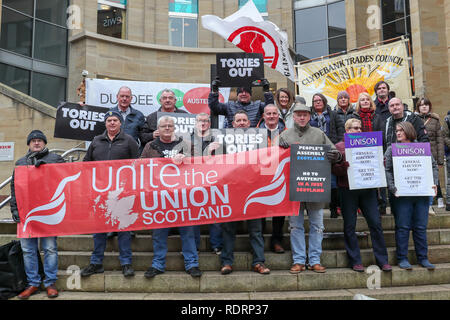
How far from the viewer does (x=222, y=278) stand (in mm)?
5090

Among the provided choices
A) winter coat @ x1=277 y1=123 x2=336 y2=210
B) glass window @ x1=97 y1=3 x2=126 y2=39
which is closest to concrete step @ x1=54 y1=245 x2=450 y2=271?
winter coat @ x1=277 y1=123 x2=336 y2=210

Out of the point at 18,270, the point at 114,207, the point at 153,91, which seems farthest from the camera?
the point at 153,91

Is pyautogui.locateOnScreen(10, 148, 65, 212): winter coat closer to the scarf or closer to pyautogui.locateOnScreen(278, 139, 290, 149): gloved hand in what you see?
pyautogui.locateOnScreen(278, 139, 290, 149): gloved hand

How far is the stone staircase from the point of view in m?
4.89

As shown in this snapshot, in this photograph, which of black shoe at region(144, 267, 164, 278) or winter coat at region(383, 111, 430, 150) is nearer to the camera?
black shoe at region(144, 267, 164, 278)

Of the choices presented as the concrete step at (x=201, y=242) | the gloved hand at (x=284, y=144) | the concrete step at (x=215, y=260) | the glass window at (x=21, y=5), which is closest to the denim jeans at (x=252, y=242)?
the concrete step at (x=215, y=260)

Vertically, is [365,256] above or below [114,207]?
below

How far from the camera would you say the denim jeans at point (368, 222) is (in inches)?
209

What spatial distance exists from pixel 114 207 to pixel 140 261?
92 centimetres

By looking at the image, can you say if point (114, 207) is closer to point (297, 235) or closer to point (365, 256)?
point (297, 235)

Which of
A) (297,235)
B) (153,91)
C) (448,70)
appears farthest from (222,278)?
(448,70)

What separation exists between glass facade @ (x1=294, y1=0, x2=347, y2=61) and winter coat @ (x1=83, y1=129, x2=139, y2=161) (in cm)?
1602

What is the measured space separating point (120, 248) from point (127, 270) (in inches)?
12.8
